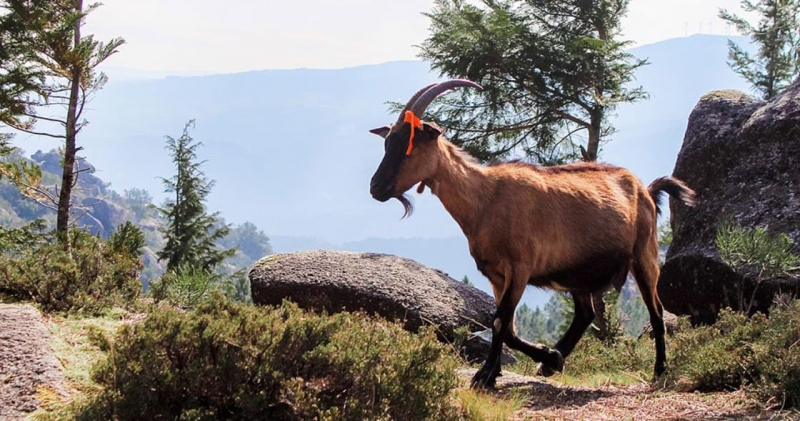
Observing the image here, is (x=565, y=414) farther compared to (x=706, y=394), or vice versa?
(x=706, y=394)

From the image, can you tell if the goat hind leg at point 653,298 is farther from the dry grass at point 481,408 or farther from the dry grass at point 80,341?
the dry grass at point 80,341

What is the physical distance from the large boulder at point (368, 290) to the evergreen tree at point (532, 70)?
295 inches

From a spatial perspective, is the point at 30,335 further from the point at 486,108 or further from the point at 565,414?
the point at 486,108

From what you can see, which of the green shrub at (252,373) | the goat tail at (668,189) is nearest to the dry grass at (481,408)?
the green shrub at (252,373)

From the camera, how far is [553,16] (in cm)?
1842

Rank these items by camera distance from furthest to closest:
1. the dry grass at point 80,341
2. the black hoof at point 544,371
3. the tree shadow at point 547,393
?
the black hoof at point 544,371, the tree shadow at point 547,393, the dry grass at point 80,341

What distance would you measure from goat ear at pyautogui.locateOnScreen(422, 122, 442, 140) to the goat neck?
0.17 m

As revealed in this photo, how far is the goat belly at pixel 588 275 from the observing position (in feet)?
23.1

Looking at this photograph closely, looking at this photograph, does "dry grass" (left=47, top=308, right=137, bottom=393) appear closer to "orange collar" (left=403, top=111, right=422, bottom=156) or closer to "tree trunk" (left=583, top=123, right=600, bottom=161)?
Answer: "orange collar" (left=403, top=111, right=422, bottom=156)

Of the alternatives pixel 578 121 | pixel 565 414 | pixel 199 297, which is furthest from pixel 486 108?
pixel 565 414

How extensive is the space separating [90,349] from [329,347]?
219 centimetres

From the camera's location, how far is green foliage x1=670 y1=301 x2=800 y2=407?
5523 mm

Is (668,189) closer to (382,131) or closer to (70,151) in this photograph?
(382,131)

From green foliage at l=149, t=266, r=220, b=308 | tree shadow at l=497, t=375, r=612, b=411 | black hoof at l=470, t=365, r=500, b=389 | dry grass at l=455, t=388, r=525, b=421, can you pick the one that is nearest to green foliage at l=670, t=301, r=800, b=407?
tree shadow at l=497, t=375, r=612, b=411
